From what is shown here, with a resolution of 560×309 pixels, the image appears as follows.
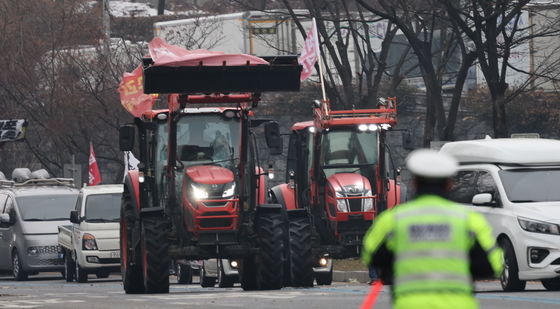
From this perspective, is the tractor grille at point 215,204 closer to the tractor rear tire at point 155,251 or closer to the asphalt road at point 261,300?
the tractor rear tire at point 155,251

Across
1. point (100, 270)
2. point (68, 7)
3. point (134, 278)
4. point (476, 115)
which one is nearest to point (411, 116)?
point (476, 115)

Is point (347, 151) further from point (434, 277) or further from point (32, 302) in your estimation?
point (434, 277)

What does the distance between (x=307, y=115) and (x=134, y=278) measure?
32530 millimetres

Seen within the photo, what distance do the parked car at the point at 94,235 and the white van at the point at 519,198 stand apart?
31.2 feet

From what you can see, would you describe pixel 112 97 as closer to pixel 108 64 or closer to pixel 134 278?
pixel 108 64

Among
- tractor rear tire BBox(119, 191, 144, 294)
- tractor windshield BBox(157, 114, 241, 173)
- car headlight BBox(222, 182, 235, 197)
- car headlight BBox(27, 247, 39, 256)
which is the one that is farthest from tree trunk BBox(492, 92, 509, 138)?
car headlight BBox(222, 182, 235, 197)

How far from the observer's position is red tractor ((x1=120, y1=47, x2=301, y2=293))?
2034 cm

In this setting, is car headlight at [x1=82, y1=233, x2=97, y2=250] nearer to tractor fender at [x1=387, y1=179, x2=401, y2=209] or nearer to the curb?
the curb

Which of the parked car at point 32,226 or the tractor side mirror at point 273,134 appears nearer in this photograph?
the tractor side mirror at point 273,134

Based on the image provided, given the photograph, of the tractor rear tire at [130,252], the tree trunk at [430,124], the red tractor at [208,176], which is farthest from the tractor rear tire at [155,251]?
the tree trunk at [430,124]

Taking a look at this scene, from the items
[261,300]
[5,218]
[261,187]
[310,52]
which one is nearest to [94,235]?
[5,218]

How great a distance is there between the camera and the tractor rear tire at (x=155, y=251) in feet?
66.4

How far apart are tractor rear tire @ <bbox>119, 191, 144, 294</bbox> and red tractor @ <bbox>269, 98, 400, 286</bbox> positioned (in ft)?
9.33

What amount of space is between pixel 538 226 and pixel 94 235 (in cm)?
1210
